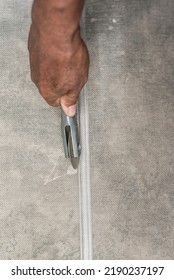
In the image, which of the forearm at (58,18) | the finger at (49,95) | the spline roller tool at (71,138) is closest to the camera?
the forearm at (58,18)

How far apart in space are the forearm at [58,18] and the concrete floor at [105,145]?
2.25 feet

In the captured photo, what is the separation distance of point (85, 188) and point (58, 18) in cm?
77

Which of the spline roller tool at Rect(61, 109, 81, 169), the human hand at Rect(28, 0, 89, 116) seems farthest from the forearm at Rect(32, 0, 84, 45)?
the spline roller tool at Rect(61, 109, 81, 169)

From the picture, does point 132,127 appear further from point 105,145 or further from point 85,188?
point 85,188

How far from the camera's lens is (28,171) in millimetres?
1405

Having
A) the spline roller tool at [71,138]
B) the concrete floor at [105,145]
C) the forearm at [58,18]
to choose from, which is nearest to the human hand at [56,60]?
the forearm at [58,18]

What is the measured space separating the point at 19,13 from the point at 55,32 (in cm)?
78

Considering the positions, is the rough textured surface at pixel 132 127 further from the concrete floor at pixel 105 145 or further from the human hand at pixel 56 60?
the human hand at pixel 56 60

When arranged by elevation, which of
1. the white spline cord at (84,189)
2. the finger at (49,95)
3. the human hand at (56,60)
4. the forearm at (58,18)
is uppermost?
the forearm at (58,18)

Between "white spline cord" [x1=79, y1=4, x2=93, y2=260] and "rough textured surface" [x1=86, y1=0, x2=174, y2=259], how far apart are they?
0.02 m

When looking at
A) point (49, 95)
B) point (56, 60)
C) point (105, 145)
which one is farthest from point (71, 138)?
point (56, 60)

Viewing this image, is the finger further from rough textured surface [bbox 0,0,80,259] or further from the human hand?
rough textured surface [bbox 0,0,80,259]

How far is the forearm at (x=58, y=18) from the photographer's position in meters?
0.69

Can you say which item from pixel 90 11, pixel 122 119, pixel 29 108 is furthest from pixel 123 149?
pixel 90 11
